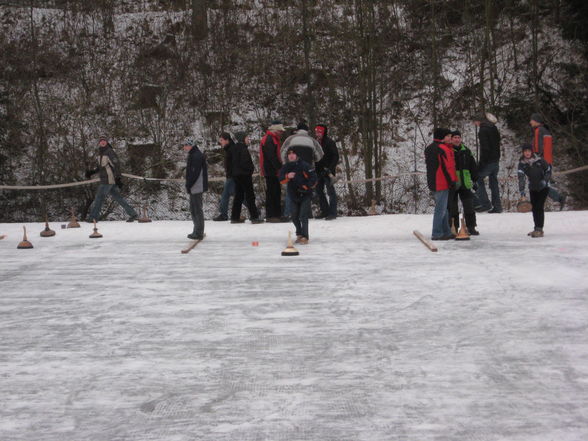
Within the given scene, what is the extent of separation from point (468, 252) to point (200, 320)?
5731 millimetres

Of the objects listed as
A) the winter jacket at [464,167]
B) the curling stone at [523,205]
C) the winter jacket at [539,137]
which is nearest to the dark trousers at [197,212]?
the winter jacket at [464,167]

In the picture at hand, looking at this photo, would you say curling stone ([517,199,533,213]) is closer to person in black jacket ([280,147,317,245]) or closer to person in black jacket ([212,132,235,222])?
person in black jacket ([280,147,317,245])

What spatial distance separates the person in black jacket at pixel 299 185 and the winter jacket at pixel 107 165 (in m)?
5.66

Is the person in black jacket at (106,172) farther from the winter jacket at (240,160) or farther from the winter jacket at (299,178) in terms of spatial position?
the winter jacket at (299,178)

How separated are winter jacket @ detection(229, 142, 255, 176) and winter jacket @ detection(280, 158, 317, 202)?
310cm

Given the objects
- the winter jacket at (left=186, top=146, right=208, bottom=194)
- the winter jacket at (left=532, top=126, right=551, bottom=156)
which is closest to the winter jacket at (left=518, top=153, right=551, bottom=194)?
the winter jacket at (left=532, top=126, right=551, bottom=156)

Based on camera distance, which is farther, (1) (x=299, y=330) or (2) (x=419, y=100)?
(2) (x=419, y=100)

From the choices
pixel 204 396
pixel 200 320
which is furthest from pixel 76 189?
pixel 204 396

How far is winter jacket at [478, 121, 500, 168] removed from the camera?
17703mm

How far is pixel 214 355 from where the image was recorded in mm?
6914

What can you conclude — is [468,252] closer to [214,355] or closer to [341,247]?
[341,247]

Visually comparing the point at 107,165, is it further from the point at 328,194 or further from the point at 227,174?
the point at 328,194

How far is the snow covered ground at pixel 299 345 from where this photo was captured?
209 inches

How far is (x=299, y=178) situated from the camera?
13945 mm
